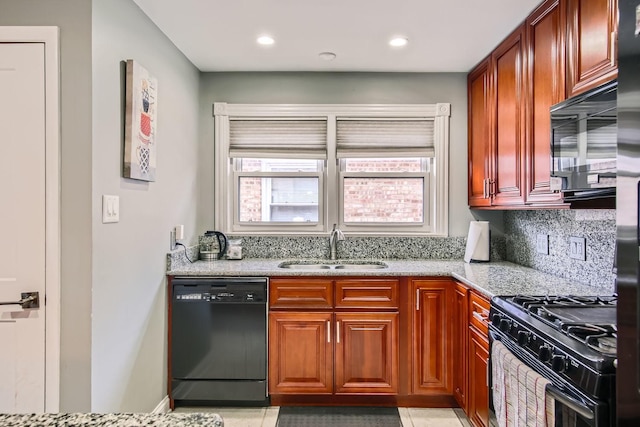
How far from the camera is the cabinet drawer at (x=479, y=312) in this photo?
6.72 ft

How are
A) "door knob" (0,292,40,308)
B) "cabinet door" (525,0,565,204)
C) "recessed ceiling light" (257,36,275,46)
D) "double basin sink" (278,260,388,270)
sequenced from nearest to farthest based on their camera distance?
"door knob" (0,292,40,308)
"cabinet door" (525,0,565,204)
"recessed ceiling light" (257,36,275,46)
"double basin sink" (278,260,388,270)

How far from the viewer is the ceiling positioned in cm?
212

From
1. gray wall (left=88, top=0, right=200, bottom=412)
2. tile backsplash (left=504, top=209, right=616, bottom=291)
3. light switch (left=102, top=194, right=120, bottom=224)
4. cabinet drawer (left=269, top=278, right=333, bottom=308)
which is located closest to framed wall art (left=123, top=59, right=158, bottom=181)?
gray wall (left=88, top=0, right=200, bottom=412)

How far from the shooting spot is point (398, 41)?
2.54m

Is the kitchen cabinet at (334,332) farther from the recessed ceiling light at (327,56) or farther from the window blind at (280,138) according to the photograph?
the recessed ceiling light at (327,56)

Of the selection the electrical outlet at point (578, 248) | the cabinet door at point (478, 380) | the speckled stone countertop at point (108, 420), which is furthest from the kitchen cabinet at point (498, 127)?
the speckled stone countertop at point (108, 420)

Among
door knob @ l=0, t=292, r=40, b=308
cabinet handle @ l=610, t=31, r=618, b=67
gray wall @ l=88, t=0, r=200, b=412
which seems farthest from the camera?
gray wall @ l=88, t=0, r=200, b=412

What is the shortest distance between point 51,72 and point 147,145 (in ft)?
1.86

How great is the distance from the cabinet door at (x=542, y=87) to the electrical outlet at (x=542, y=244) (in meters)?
0.52

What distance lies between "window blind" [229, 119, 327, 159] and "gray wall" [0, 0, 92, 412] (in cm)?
153

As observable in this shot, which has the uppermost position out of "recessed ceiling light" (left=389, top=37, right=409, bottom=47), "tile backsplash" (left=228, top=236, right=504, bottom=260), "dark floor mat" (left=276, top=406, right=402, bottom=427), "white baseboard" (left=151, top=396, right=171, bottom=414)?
"recessed ceiling light" (left=389, top=37, right=409, bottom=47)

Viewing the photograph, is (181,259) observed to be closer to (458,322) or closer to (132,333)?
(132,333)

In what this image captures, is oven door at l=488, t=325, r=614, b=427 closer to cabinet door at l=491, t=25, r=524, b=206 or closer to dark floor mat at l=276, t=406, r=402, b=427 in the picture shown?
cabinet door at l=491, t=25, r=524, b=206

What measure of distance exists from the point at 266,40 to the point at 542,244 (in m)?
2.26
